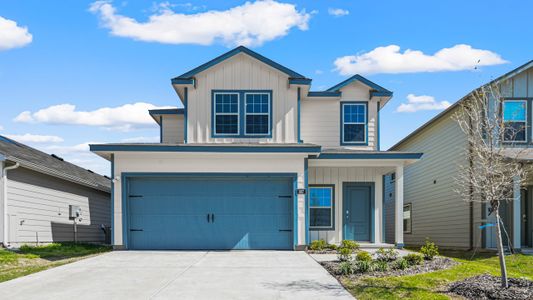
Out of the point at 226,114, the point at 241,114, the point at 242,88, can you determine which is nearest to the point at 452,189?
the point at 241,114

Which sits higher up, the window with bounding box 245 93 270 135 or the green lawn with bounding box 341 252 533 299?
the window with bounding box 245 93 270 135

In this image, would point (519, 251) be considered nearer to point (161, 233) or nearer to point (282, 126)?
point (282, 126)

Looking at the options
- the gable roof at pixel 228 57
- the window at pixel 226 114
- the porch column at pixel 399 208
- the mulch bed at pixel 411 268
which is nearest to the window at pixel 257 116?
the window at pixel 226 114

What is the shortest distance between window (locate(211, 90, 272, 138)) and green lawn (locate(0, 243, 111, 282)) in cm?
586

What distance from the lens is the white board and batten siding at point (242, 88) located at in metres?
18.4

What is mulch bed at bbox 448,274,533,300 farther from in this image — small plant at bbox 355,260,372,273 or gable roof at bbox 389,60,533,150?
gable roof at bbox 389,60,533,150

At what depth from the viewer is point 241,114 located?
60.3 feet

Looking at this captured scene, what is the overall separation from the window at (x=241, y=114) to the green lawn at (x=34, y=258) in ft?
19.2

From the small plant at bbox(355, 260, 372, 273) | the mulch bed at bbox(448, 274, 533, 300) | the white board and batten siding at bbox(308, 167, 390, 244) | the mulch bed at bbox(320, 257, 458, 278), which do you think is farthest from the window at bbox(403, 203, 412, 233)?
the mulch bed at bbox(448, 274, 533, 300)

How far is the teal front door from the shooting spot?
1916 centimetres

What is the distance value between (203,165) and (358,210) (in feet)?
20.2

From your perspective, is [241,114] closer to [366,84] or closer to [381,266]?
[366,84]

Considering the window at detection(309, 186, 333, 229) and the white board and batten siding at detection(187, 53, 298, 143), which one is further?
the window at detection(309, 186, 333, 229)

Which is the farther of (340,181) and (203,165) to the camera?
(340,181)
